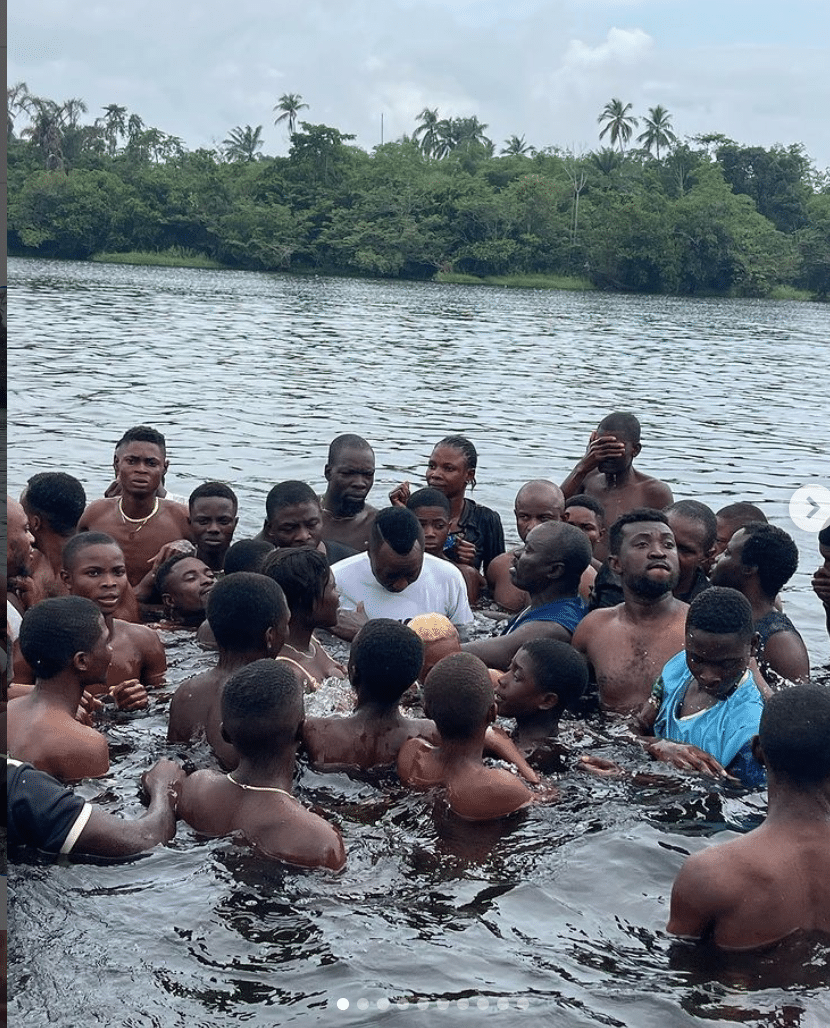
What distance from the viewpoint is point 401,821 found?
5.94m

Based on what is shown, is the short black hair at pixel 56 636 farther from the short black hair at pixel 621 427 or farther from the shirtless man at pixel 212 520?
the short black hair at pixel 621 427

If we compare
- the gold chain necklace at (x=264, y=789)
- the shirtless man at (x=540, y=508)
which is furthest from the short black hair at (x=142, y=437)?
the gold chain necklace at (x=264, y=789)

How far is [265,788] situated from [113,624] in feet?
7.92

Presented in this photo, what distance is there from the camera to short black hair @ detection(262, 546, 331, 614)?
6977 mm

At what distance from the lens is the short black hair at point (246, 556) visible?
25.6 feet

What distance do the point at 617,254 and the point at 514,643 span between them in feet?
215

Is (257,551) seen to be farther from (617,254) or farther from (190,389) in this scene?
(617,254)

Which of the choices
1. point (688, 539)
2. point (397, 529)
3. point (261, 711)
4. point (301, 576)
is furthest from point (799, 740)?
point (397, 529)

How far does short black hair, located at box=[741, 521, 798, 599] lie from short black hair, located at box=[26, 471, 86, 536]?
419cm

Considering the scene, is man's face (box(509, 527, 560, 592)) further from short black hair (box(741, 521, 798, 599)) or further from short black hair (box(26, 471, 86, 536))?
short black hair (box(26, 471, 86, 536))

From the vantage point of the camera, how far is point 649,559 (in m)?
7.16

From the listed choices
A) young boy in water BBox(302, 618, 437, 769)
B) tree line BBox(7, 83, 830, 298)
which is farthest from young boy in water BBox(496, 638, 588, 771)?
tree line BBox(7, 83, 830, 298)

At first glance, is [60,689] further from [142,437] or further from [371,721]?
[142,437]

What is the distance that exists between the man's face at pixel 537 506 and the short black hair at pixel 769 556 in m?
1.72
